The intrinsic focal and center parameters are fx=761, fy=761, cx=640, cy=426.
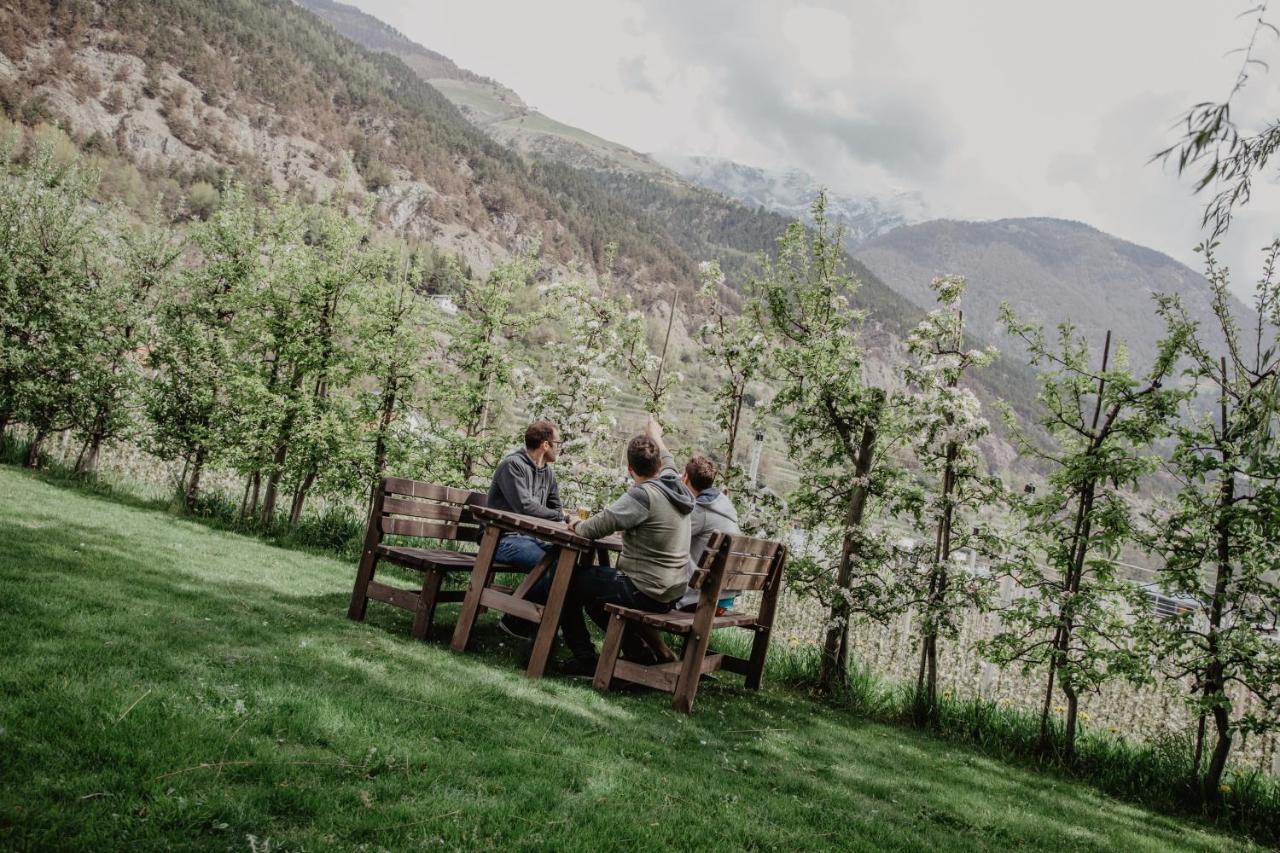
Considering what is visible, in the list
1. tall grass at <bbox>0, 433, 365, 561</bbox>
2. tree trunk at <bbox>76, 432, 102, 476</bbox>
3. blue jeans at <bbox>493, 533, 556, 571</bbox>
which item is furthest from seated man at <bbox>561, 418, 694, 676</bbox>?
tree trunk at <bbox>76, 432, 102, 476</bbox>

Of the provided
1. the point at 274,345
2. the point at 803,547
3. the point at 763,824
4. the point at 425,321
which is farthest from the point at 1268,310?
the point at 274,345

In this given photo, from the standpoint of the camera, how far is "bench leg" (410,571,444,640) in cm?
546

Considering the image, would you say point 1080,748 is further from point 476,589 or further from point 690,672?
point 476,589

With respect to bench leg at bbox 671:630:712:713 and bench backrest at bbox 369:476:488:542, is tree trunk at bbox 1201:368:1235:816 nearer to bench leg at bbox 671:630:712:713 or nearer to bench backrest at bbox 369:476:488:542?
bench leg at bbox 671:630:712:713

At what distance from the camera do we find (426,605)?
5477 millimetres

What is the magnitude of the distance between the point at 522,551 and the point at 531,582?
0.59m

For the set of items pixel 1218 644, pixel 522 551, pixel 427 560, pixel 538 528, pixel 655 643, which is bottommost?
pixel 655 643

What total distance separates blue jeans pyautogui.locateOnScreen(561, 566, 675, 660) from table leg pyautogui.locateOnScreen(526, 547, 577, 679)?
0.19m

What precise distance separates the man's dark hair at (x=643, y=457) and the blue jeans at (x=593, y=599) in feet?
2.38

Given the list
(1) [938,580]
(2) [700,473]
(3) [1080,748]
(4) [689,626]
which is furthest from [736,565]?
(3) [1080,748]

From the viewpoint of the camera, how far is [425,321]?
9906 mm

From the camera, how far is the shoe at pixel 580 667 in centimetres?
537

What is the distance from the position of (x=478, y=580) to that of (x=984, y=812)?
342 cm

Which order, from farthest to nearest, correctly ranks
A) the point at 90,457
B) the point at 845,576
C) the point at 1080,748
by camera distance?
the point at 90,457 → the point at 845,576 → the point at 1080,748
